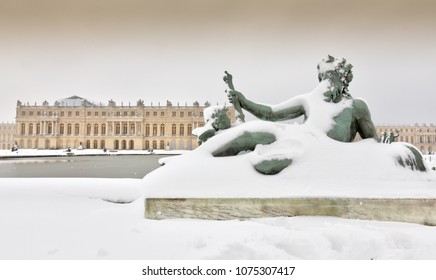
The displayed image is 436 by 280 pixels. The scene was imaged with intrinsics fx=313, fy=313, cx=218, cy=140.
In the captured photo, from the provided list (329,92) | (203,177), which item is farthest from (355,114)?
(203,177)

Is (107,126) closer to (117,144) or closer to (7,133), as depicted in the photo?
(117,144)

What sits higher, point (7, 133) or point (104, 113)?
point (104, 113)

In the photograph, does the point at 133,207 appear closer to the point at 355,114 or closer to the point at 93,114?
the point at 355,114

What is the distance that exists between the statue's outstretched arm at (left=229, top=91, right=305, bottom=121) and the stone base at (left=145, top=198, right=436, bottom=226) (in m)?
1.25

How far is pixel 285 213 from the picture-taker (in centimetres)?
288

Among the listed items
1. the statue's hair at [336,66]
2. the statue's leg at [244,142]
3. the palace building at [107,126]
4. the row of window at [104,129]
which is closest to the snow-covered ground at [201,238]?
the statue's leg at [244,142]

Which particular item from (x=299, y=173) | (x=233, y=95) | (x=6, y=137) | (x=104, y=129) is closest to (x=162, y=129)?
(x=104, y=129)

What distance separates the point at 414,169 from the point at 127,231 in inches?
113

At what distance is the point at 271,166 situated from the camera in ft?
10.3

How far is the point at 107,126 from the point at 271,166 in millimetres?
62376

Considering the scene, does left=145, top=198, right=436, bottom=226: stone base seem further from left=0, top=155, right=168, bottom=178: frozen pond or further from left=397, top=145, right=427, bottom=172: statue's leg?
left=0, top=155, right=168, bottom=178: frozen pond

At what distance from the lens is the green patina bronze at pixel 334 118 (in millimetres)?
3232

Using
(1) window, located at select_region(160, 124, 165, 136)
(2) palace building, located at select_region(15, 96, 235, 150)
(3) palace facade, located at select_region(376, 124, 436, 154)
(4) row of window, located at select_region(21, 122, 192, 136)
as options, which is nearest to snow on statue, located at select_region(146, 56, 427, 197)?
(2) palace building, located at select_region(15, 96, 235, 150)

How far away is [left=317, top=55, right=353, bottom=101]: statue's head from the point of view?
3.62 m
